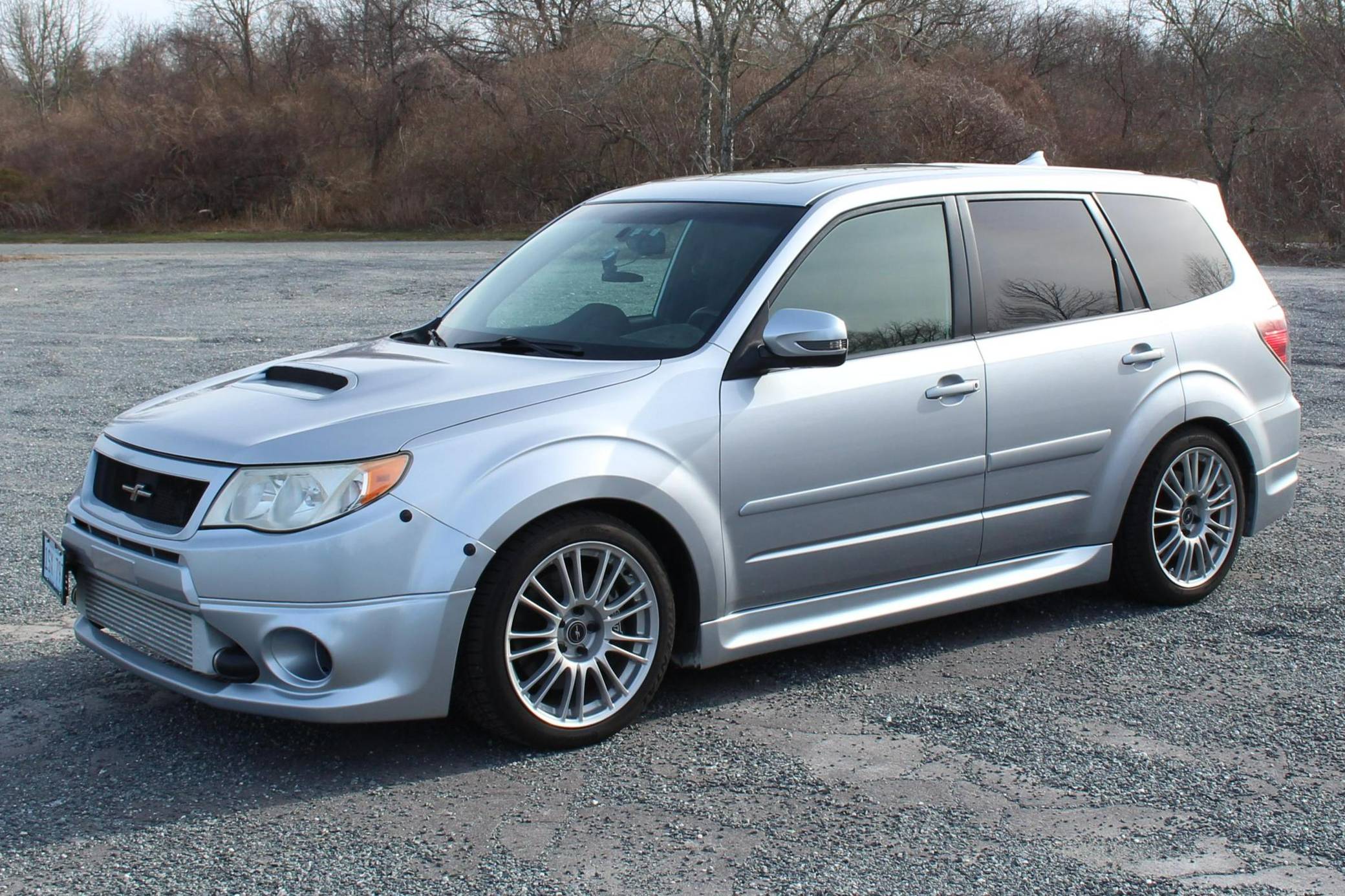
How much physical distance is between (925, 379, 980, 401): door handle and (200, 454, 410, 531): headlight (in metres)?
1.91

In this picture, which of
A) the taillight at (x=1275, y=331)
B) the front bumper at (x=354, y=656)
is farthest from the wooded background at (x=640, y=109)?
the front bumper at (x=354, y=656)

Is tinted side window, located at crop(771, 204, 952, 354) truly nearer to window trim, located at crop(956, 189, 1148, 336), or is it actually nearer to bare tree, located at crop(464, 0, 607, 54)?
window trim, located at crop(956, 189, 1148, 336)

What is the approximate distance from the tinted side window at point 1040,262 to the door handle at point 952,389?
30 centimetres

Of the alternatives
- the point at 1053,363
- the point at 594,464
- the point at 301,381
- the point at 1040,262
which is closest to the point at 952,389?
the point at 1053,363

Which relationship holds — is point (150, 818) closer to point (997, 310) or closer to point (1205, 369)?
point (997, 310)

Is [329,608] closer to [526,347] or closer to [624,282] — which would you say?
[526,347]

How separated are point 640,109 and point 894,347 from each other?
3172 cm

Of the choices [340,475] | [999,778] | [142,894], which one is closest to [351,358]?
[340,475]

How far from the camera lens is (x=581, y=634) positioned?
4.30 metres

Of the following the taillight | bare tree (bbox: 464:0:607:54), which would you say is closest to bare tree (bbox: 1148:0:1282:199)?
bare tree (bbox: 464:0:607:54)

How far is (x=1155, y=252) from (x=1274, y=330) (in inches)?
27.9

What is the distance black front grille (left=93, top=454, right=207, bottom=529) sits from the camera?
4055 millimetres

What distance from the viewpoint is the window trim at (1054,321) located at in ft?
17.0

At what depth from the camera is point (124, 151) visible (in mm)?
41094
